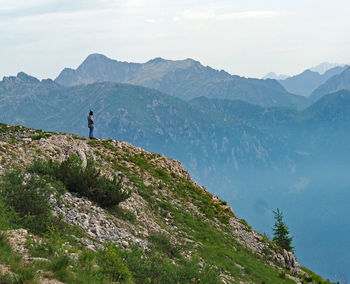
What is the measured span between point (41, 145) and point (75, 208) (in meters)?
9.20

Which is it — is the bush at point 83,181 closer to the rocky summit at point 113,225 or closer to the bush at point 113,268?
the rocky summit at point 113,225

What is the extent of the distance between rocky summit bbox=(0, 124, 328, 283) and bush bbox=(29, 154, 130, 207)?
6cm

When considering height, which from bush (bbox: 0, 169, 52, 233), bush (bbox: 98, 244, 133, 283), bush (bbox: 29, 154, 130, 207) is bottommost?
bush (bbox: 98, 244, 133, 283)

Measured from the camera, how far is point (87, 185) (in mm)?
18250

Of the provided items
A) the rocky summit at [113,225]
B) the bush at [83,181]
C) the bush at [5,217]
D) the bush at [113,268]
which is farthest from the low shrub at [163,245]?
the bush at [5,217]

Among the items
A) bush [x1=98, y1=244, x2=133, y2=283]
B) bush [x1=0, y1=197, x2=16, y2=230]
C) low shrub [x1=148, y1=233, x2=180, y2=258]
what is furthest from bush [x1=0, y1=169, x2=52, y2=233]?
low shrub [x1=148, y1=233, x2=180, y2=258]

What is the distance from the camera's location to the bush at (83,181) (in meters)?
17.9

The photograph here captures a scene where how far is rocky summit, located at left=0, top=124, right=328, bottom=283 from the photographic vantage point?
1010 cm

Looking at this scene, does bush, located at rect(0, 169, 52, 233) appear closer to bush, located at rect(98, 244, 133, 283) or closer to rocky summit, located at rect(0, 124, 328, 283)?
rocky summit, located at rect(0, 124, 328, 283)

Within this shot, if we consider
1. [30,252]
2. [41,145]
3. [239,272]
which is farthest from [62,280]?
[41,145]

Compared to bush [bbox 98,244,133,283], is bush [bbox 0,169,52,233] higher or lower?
higher

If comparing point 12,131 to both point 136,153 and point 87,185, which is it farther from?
point 87,185

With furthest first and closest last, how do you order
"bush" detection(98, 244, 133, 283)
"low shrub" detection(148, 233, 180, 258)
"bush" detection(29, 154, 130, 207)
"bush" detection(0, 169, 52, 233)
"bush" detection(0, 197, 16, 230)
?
"bush" detection(29, 154, 130, 207)
"low shrub" detection(148, 233, 180, 258)
"bush" detection(0, 169, 52, 233)
"bush" detection(0, 197, 16, 230)
"bush" detection(98, 244, 133, 283)

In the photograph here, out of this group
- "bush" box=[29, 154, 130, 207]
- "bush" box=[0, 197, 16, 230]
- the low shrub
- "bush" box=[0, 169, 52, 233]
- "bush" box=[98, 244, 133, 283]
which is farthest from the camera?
"bush" box=[29, 154, 130, 207]
